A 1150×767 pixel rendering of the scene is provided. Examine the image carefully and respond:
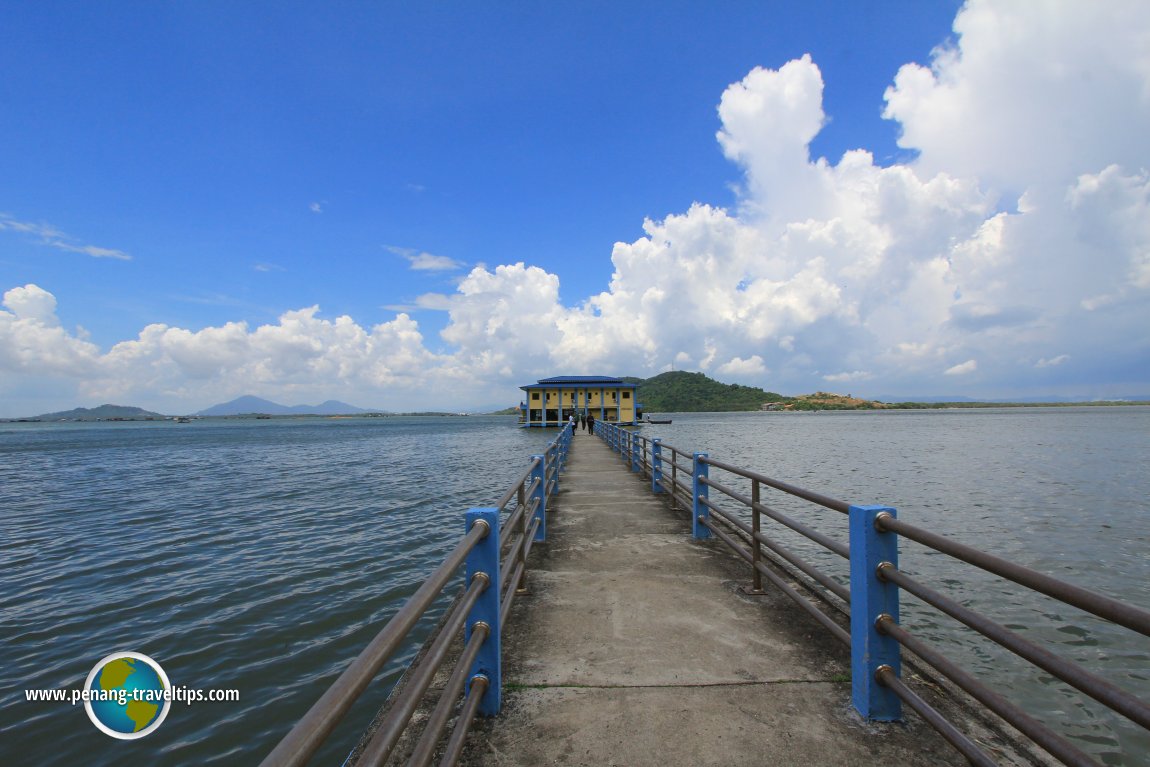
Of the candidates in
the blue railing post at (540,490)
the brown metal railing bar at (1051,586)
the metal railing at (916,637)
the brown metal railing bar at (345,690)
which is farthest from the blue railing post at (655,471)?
the brown metal railing bar at (345,690)

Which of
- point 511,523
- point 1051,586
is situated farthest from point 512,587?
point 1051,586

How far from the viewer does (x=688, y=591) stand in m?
5.15

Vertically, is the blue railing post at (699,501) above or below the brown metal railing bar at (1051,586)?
below

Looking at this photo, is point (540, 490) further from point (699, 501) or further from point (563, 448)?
point (563, 448)

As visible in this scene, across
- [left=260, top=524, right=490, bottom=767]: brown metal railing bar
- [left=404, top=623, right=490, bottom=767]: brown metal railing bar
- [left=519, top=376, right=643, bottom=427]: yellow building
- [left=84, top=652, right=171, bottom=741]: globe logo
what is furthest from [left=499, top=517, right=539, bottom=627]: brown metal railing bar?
[left=519, top=376, right=643, bottom=427]: yellow building

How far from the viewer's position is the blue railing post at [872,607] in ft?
9.66

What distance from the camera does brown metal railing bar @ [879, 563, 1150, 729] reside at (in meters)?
1.55

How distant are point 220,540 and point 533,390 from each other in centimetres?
5311

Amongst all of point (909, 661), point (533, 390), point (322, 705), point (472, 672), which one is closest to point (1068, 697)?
point (909, 661)

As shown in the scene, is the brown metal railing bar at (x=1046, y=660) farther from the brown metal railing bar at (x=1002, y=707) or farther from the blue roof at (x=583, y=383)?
Result: the blue roof at (x=583, y=383)

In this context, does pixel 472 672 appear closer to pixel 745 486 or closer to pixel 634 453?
pixel 634 453

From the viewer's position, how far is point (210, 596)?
8.30 metres

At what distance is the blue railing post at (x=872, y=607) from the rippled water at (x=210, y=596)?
164 inches

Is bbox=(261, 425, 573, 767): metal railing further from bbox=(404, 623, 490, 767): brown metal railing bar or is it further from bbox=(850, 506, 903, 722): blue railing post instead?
bbox=(850, 506, 903, 722): blue railing post
